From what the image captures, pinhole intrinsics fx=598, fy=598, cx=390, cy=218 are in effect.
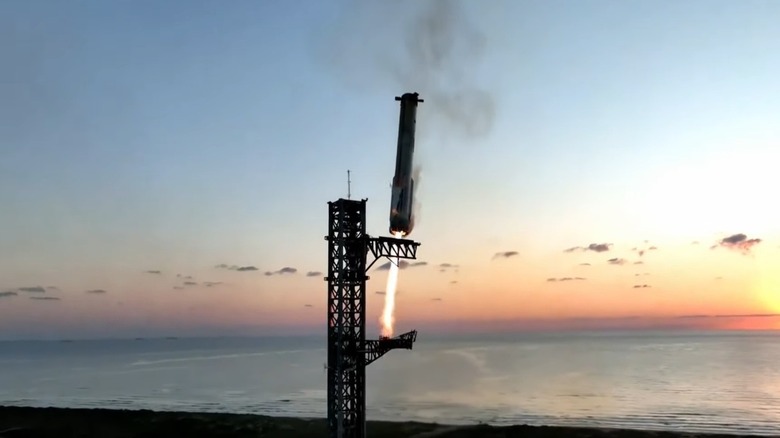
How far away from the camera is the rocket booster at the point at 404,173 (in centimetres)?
4841

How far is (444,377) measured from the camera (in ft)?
529

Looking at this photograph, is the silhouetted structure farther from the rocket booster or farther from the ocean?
the ocean

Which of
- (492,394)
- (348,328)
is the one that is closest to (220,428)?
(348,328)

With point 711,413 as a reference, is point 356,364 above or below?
above

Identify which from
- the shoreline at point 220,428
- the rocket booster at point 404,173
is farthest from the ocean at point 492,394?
the rocket booster at point 404,173

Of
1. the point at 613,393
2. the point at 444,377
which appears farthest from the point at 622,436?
the point at 444,377

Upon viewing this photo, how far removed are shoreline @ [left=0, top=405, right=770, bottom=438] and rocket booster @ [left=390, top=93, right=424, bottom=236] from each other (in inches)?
1095

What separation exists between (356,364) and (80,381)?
15037cm

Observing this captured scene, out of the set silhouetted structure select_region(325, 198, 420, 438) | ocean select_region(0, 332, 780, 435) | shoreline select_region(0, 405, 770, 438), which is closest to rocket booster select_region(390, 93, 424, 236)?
silhouetted structure select_region(325, 198, 420, 438)

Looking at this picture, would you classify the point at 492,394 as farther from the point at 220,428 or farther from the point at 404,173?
the point at 404,173

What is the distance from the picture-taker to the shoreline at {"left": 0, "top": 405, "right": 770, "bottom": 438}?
6494 cm

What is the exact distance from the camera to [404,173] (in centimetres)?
4928

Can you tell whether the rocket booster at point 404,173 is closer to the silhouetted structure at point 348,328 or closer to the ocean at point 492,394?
the silhouetted structure at point 348,328

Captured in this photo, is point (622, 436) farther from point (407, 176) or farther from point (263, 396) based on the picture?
point (263, 396)
